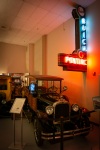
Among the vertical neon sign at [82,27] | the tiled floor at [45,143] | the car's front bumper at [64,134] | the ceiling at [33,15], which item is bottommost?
the tiled floor at [45,143]

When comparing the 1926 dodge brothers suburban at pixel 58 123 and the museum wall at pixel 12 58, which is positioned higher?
the museum wall at pixel 12 58

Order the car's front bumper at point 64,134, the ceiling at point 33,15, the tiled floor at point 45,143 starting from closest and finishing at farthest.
→ the car's front bumper at point 64,134
the tiled floor at point 45,143
the ceiling at point 33,15

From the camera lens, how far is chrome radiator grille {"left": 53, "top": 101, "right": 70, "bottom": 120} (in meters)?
4.02

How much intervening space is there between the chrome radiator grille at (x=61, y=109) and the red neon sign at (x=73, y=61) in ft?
5.56

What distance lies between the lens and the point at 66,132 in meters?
3.69

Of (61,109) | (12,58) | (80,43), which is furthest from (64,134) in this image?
(12,58)

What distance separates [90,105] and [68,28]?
13.6 feet

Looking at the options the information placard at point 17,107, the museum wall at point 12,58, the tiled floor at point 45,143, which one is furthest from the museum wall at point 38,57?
the information placard at point 17,107

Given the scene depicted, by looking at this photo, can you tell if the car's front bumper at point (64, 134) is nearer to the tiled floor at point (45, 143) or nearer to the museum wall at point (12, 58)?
the tiled floor at point (45, 143)

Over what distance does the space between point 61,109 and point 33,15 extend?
16.8 ft

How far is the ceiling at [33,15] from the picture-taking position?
19.8 ft

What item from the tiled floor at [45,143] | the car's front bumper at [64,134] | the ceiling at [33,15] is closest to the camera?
the car's front bumper at [64,134]

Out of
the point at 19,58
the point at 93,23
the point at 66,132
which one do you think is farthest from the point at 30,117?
the point at 19,58

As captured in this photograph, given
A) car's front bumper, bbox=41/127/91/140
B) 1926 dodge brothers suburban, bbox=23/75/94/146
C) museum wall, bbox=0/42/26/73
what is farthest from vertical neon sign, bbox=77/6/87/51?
museum wall, bbox=0/42/26/73
